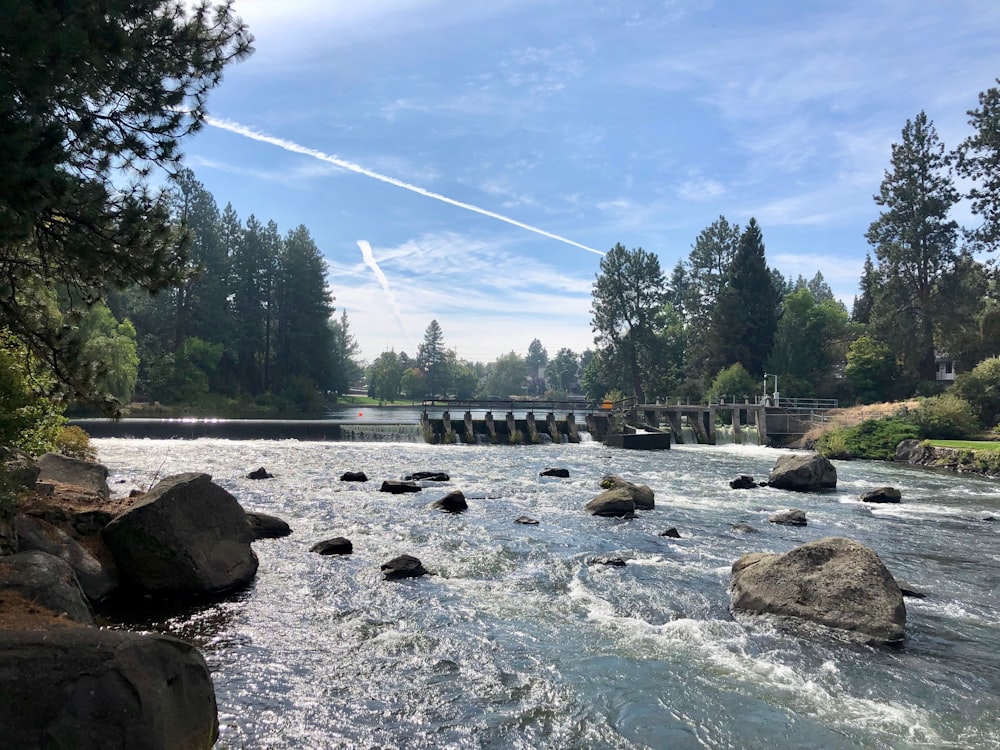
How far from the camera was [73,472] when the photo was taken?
Answer: 15805mm

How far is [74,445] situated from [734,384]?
66.6 m

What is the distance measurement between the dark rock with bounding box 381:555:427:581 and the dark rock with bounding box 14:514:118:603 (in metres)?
4.92

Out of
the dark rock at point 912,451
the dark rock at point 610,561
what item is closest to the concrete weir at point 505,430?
the dark rock at point 912,451

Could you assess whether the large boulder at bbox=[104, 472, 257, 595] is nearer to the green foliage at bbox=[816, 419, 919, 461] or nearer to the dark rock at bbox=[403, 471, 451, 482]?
the dark rock at bbox=[403, 471, 451, 482]

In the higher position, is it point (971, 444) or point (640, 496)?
point (971, 444)

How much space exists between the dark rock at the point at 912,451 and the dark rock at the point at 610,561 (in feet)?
108

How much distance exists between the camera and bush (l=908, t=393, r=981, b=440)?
42094 millimetres

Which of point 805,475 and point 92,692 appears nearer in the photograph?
point 92,692

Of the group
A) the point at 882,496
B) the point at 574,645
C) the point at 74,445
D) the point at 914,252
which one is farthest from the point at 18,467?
the point at 914,252

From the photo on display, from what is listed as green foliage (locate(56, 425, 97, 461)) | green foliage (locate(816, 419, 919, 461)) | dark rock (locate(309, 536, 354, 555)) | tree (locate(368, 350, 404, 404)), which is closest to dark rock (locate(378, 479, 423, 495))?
dark rock (locate(309, 536, 354, 555))

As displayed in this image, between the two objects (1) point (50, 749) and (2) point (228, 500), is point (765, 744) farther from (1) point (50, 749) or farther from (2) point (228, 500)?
(2) point (228, 500)

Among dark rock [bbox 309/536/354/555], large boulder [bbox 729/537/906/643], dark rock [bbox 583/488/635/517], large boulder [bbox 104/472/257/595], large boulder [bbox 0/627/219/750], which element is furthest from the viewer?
dark rock [bbox 583/488/635/517]

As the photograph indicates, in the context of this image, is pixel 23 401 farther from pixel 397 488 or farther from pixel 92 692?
pixel 397 488

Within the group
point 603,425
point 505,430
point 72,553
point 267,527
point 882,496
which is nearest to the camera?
point 72,553
